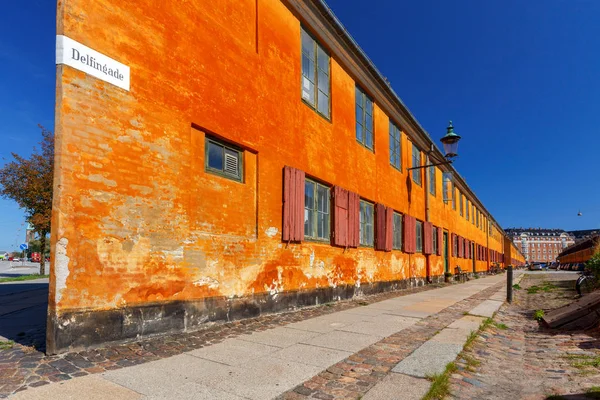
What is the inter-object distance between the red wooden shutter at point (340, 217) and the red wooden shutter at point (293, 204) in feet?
5.52

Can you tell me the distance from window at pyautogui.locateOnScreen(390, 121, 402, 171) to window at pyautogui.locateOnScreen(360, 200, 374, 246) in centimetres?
307

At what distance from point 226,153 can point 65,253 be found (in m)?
3.06

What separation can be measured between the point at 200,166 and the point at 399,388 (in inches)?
164

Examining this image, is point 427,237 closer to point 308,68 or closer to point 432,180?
point 432,180

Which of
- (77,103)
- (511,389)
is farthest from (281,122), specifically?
(511,389)

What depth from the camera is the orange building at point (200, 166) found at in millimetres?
4461

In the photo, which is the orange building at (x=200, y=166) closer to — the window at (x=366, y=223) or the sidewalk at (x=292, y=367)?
the window at (x=366, y=223)

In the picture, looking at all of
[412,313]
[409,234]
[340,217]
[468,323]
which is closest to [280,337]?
[468,323]

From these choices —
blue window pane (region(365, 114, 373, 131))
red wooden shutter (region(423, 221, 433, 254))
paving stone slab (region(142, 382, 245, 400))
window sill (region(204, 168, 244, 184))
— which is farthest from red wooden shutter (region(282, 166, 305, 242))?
red wooden shutter (region(423, 221, 433, 254))

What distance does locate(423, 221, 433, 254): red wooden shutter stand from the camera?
57.4ft

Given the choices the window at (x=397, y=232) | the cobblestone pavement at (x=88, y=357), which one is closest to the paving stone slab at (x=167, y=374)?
the cobblestone pavement at (x=88, y=357)

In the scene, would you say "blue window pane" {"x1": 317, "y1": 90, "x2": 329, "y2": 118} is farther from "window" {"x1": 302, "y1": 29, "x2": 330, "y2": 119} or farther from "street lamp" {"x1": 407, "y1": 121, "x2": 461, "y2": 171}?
"street lamp" {"x1": 407, "y1": 121, "x2": 461, "y2": 171}

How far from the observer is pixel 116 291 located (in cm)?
466

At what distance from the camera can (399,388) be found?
3320 millimetres
